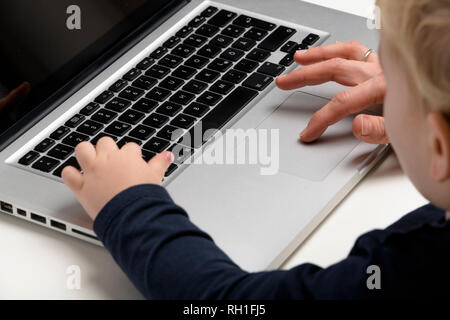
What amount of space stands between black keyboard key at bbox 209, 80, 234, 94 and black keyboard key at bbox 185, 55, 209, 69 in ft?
0.14

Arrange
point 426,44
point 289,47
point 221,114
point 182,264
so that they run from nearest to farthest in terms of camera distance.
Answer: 1. point 426,44
2. point 182,264
3. point 221,114
4. point 289,47

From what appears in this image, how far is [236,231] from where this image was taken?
812mm

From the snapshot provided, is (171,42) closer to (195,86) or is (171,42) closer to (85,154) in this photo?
(195,86)

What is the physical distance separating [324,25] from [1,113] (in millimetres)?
455

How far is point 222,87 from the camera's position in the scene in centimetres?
100

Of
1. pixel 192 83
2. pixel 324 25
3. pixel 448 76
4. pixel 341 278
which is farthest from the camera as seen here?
pixel 324 25

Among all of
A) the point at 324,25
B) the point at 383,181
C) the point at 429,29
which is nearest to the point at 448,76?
the point at 429,29

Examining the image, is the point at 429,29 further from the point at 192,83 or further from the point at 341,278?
the point at 192,83

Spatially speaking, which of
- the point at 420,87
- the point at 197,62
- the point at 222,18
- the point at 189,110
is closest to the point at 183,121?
the point at 189,110

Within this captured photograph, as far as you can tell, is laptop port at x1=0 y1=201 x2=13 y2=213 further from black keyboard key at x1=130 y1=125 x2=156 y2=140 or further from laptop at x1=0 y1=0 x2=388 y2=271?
black keyboard key at x1=130 y1=125 x2=156 y2=140

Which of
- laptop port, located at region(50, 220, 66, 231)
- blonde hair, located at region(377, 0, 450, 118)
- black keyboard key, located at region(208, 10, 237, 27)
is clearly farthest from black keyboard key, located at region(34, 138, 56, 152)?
blonde hair, located at region(377, 0, 450, 118)

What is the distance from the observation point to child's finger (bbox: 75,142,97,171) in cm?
84

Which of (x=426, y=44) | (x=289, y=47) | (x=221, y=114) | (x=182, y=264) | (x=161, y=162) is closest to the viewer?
(x=426, y=44)

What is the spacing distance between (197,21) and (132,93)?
18 cm
